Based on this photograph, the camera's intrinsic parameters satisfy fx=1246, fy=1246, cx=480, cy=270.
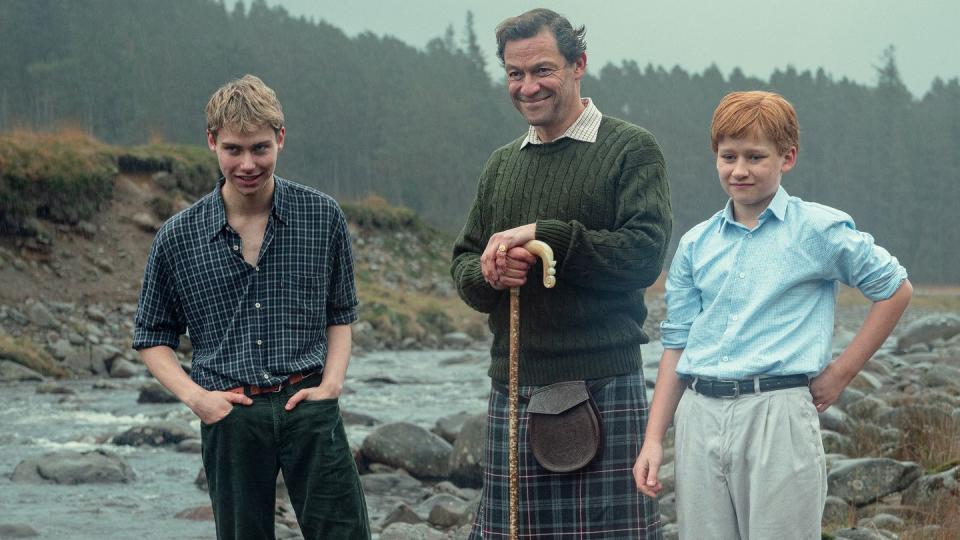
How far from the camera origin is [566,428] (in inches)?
133

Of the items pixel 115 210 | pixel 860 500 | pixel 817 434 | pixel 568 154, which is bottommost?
pixel 860 500

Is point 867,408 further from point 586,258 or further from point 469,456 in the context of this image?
point 586,258

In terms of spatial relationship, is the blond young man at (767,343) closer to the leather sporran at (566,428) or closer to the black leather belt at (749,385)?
the black leather belt at (749,385)

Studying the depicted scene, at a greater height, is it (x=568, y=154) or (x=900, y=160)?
(x=900, y=160)

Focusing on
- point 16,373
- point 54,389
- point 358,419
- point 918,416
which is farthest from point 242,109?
point 16,373

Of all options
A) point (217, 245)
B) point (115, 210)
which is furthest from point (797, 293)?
point (115, 210)

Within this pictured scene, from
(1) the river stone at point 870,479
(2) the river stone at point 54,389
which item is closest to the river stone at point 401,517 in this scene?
(1) the river stone at point 870,479

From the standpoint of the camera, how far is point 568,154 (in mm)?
3523

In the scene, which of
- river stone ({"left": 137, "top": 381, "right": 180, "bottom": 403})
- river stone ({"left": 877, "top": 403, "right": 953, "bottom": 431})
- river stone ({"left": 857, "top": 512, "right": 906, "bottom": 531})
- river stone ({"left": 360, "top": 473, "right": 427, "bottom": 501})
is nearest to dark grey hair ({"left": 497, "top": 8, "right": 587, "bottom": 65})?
river stone ({"left": 857, "top": 512, "right": 906, "bottom": 531})

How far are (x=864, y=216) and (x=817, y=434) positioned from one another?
7236 cm

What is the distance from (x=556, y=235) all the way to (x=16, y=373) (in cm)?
1367

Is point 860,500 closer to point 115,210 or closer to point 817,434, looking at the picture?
point 817,434

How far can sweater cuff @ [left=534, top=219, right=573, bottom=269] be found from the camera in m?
3.27

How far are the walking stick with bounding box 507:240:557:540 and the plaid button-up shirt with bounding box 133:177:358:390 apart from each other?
530 mm
